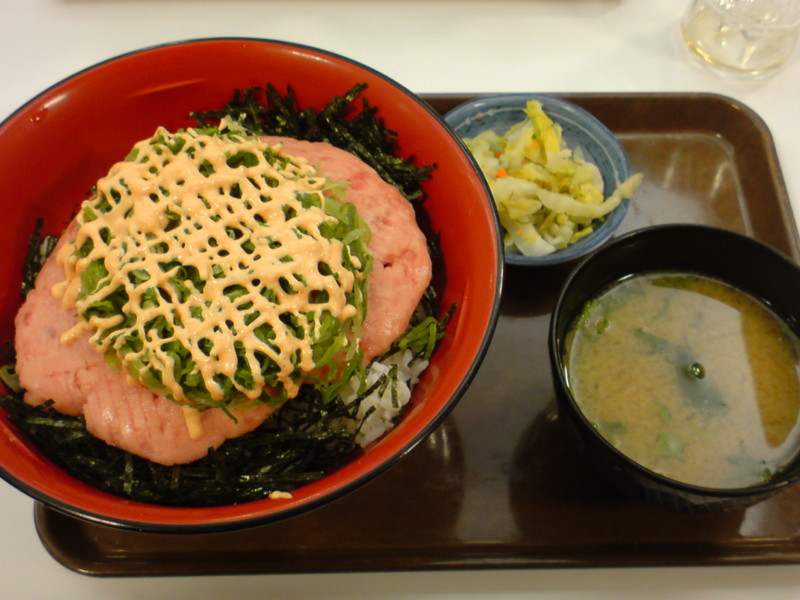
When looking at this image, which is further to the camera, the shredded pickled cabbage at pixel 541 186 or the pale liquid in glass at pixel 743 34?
the pale liquid in glass at pixel 743 34

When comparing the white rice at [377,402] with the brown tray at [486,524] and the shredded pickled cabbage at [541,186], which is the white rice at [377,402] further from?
the shredded pickled cabbage at [541,186]

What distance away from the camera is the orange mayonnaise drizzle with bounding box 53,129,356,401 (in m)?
1.21

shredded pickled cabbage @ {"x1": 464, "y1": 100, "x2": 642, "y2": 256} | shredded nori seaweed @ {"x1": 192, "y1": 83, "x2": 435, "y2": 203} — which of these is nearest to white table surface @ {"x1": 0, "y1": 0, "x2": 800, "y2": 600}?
shredded pickled cabbage @ {"x1": 464, "y1": 100, "x2": 642, "y2": 256}

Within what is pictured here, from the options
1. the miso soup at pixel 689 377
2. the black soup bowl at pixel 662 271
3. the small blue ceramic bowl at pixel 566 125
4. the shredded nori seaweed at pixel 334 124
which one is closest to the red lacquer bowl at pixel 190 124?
the shredded nori seaweed at pixel 334 124

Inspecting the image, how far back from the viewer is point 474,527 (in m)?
1.53

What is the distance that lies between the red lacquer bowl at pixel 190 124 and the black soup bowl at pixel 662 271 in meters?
0.25

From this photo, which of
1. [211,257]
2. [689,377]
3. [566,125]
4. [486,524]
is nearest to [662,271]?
[689,377]

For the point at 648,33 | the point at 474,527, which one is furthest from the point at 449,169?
the point at 648,33

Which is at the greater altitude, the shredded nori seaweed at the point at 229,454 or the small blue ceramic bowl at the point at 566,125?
the small blue ceramic bowl at the point at 566,125

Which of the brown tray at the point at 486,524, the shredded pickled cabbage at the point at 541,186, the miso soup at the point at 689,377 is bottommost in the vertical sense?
the brown tray at the point at 486,524

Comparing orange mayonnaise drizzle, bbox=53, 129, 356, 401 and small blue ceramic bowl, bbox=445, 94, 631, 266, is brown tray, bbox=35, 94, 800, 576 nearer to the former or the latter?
orange mayonnaise drizzle, bbox=53, 129, 356, 401

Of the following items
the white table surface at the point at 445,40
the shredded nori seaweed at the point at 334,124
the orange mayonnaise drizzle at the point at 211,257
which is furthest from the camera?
the white table surface at the point at 445,40

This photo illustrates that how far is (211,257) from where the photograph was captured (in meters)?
1.28

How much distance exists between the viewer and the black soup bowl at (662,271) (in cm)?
133
